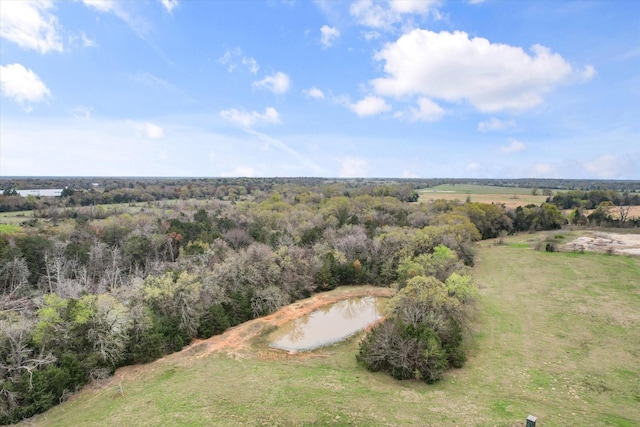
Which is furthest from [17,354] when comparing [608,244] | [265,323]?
[608,244]

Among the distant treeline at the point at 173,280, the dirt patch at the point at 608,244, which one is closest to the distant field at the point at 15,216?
the distant treeline at the point at 173,280

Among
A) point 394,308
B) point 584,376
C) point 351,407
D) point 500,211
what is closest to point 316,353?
point 394,308

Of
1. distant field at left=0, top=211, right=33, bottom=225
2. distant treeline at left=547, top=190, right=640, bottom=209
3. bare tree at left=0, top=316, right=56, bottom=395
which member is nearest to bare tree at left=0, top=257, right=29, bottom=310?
bare tree at left=0, top=316, right=56, bottom=395

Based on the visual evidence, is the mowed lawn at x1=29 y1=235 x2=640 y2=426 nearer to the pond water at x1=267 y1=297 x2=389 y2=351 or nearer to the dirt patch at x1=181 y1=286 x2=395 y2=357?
the dirt patch at x1=181 y1=286 x2=395 y2=357

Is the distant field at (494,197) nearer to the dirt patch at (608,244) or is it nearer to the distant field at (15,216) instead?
the dirt patch at (608,244)

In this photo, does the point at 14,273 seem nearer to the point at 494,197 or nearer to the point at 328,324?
the point at 328,324

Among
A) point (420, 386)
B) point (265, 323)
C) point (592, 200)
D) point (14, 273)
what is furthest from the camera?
point (592, 200)
